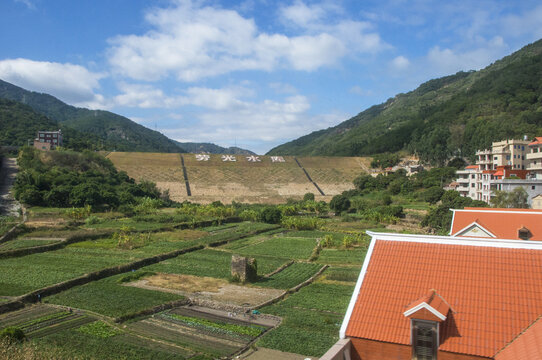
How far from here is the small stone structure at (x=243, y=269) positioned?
2048cm

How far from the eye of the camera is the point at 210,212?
4359cm

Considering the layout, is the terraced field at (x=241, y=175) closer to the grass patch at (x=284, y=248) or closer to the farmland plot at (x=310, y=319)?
the grass patch at (x=284, y=248)

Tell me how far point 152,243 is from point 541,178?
35872mm

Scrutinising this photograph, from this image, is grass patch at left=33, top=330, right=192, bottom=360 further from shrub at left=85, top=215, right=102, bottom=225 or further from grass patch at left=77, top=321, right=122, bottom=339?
shrub at left=85, top=215, right=102, bottom=225

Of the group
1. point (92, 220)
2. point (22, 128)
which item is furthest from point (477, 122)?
point (22, 128)

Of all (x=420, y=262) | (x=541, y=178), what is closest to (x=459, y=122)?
(x=541, y=178)

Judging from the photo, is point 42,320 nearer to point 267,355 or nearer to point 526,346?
point 267,355

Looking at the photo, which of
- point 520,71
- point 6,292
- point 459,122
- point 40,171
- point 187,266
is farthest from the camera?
point 520,71

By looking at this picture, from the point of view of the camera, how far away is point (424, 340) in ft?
21.5

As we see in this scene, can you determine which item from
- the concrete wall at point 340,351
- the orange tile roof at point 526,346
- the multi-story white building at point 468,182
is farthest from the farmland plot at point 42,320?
the multi-story white building at point 468,182

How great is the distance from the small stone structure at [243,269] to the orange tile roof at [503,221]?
10119 millimetres

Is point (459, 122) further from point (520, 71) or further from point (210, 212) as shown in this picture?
point (210, 212)

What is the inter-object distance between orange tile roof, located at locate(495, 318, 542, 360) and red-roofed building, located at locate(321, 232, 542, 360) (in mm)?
13

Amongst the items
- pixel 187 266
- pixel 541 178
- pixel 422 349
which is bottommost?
pixel 187 266
